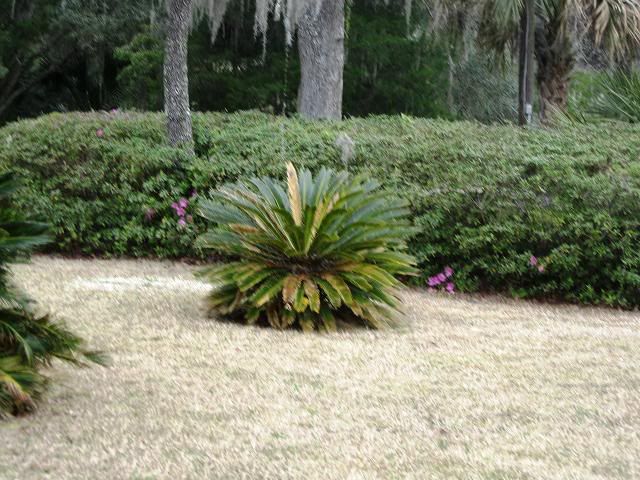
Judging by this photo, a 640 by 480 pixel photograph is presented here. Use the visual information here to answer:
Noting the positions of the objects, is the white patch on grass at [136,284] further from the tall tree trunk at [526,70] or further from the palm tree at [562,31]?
the palm tree at [562,31]

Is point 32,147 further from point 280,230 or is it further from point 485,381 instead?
point 485,381

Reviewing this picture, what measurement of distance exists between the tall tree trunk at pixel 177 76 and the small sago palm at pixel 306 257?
3.35 metres

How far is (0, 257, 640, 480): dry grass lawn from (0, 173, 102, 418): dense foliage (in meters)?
0.17

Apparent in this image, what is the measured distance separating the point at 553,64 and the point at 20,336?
44.6 feet

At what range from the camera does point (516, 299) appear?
9453 mm

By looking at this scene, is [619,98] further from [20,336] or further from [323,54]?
[20,336]

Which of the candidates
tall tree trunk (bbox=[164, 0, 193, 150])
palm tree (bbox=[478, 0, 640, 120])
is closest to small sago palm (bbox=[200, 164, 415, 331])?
tall tree trunk (bbox=[164, 0, 193, 150])

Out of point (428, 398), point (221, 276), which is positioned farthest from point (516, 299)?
point (428, 398)

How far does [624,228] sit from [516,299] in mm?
1233

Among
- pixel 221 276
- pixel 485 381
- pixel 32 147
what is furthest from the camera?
pixel 32 147

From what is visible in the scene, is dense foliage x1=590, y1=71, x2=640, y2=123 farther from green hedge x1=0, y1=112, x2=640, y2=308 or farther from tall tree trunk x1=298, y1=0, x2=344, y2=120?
tall tree trunk x1=298, y1=0, x2=344, y2=120

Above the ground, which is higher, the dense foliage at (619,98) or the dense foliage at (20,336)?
the dense foliage at (619,98)

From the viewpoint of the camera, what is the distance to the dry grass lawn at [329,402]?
4.44 meters

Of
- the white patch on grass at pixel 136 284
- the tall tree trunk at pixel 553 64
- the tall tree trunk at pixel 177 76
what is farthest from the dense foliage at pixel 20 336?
the tall tree trunk at pixel 553 64
